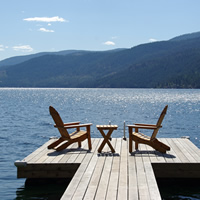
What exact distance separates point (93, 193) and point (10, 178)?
4699 mm

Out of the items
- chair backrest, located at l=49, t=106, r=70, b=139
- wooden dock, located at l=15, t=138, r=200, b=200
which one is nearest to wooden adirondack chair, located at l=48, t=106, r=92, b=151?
chair backrest, located at l=49, t=106, r=70, b=139

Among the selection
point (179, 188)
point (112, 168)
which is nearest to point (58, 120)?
point (112, 168)

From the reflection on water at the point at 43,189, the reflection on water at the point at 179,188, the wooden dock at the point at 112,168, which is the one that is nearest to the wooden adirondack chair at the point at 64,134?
the wooden dock at the point at 112,168

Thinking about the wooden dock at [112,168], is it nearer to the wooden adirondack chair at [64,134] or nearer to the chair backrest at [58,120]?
the wooden adirondack chair at [64,134]

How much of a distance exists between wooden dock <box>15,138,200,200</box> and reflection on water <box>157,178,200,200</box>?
356 mm

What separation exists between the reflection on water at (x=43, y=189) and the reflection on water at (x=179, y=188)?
2.26m

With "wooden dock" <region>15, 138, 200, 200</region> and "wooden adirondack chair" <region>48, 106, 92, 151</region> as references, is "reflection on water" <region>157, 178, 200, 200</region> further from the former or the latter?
"wooden adirondack chair" <region>48, 106, 92, 151</region>

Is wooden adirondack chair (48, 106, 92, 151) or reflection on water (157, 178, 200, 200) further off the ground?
wooden adirondack chair (48, 106, 92, 151)

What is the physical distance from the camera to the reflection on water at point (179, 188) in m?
7.96

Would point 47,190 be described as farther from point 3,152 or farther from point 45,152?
point 3,152

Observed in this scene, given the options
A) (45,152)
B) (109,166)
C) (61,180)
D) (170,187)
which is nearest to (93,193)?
(109,166)

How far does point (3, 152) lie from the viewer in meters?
14.5

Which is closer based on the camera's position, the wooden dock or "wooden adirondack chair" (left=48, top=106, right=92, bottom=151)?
the wooden dock

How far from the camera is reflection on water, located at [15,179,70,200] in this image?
312 inches
